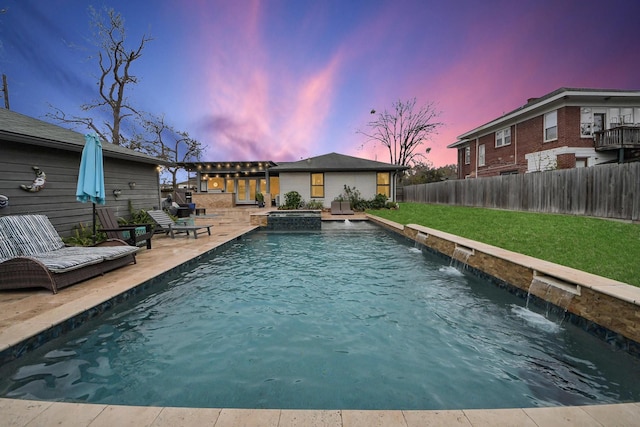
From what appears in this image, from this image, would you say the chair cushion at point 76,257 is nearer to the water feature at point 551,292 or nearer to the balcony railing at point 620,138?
the water feature at point 551,292

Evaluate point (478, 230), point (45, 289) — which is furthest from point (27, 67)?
point (478, 230)

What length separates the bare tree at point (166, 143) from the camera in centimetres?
2931

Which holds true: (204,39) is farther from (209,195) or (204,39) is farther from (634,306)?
(634,306)

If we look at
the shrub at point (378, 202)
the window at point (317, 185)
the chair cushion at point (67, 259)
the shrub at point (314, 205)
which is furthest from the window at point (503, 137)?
the chair cushion at point (67, 259)

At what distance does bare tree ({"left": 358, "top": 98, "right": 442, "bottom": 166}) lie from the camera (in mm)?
33719

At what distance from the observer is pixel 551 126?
16.3 m

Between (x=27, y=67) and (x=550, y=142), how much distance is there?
43.1 metres

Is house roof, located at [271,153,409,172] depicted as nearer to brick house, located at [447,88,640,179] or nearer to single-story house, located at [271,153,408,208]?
single-story house, located at [271,153,408,208]

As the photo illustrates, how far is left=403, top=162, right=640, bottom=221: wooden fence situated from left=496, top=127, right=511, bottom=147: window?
4.45 meters

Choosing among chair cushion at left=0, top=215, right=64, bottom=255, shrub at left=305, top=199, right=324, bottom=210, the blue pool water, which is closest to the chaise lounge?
chair cushion at left=0, top=215, right=64, bottom=255

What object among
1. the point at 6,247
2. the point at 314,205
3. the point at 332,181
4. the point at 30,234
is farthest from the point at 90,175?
the point at 332,181

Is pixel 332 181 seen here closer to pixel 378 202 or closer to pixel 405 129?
pixel 378 202

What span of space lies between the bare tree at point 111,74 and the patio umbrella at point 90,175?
18.0 meters

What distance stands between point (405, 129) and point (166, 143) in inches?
1076
